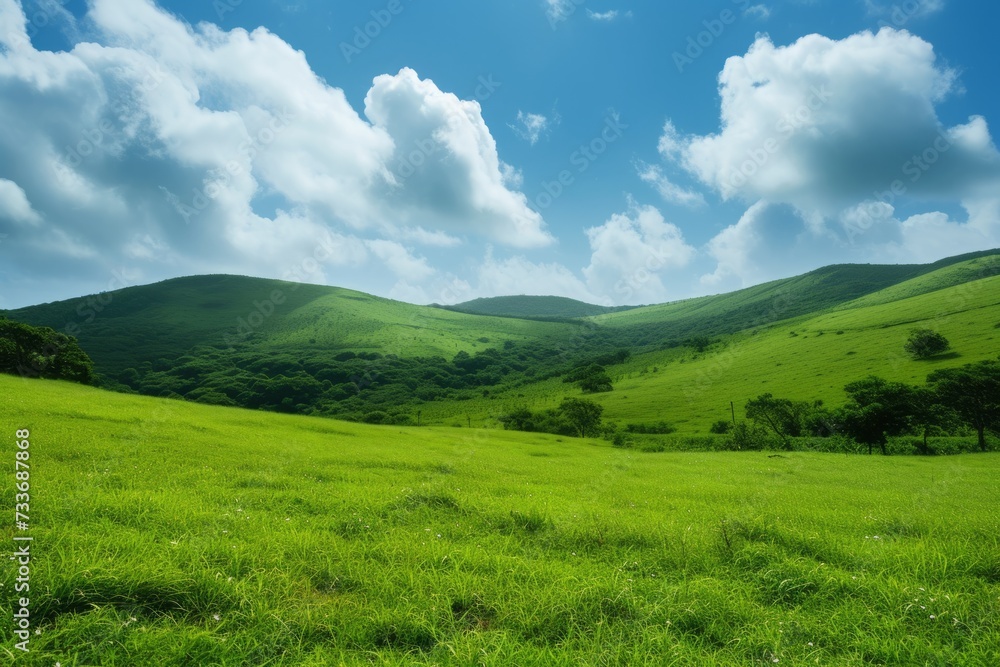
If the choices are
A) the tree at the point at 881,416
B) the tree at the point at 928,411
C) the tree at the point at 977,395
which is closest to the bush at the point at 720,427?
the tree at the point at 881,416

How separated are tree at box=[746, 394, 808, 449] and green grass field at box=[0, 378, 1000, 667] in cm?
9886

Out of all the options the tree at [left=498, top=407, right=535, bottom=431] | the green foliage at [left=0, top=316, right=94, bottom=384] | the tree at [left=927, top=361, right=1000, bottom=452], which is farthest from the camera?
the tree at [left=498, top=407, right=535, bottom=431]

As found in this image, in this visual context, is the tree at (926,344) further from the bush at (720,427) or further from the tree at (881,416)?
the tree at (881,416)

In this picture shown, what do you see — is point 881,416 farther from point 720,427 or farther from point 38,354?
point 38,354

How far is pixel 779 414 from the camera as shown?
9888 cm

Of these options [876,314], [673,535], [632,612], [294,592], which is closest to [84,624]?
[294,592]

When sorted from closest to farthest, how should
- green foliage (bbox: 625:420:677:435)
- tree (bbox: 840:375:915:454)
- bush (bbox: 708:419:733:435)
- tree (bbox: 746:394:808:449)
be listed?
tree (bbox: 840:375:915:454)
tree (bbox: 746:394:808:449)
bush (bbox: 708:419:733:435)
green foliage (bbox: 625:420:677:435)

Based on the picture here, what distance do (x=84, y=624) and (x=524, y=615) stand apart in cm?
502

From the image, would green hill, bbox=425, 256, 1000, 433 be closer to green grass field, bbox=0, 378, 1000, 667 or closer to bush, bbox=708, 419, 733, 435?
bush, bbox=708, 419, 733, 435

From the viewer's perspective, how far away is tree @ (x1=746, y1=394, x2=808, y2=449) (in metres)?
97.6

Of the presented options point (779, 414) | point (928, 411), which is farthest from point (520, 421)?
point (928, 411)

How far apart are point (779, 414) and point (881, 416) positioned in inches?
857

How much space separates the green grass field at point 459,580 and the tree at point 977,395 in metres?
93.5

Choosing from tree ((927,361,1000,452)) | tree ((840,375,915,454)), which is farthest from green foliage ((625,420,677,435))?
tree ((927,361,1000,452))
